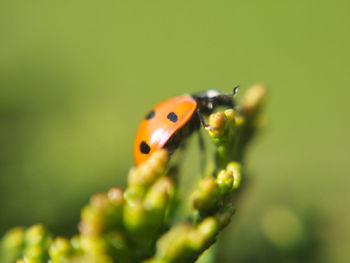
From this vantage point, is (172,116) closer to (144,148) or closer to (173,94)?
(144,148)

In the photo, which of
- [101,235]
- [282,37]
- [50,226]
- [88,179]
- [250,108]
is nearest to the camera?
[101,235]

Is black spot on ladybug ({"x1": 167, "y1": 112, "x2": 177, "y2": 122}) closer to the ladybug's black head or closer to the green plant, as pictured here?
the ladybug's black head

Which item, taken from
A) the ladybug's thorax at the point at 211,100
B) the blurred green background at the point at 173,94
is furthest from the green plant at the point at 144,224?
the ladybug's thorax at the point at 211,100

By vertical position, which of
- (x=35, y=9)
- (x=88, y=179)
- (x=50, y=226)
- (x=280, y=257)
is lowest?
(x=280, y=257)

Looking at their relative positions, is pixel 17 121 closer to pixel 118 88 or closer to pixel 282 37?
pixel 118 88

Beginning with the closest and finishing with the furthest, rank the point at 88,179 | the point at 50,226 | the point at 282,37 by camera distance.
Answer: the point at 50,226 < the point at 88,179 < the point at 282,37

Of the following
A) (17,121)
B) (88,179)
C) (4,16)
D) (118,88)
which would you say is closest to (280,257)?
(88,179)

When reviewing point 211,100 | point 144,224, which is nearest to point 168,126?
point 211,100
